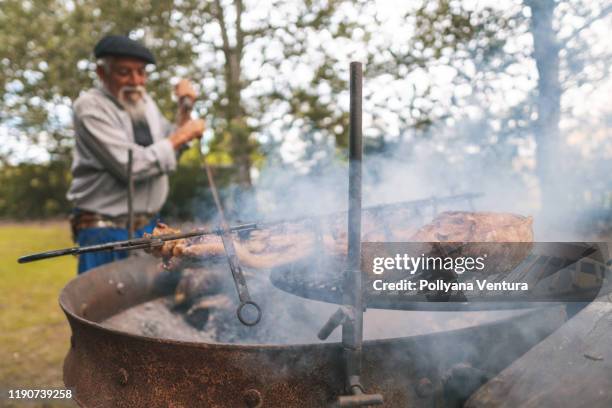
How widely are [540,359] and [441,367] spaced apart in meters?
0.36

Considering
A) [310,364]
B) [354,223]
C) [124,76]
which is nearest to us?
[354,223]

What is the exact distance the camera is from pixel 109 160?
3381mm

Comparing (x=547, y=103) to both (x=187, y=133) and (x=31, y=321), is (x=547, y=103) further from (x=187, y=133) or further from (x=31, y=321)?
(x=31, y=321)

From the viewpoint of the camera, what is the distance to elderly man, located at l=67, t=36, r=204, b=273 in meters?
3.39

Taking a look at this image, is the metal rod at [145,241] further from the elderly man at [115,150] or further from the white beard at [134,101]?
the white beard at [134,101]

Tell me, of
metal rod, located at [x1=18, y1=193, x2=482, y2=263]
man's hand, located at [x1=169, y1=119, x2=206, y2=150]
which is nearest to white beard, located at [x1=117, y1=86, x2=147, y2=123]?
Answer: man's hand, located at [x1=169, y1=119, x2=206, y2=150]

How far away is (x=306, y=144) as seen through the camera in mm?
6363

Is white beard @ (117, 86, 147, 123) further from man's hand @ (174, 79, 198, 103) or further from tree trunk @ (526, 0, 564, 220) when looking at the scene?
tree trunk @ (526, 0, 564, 220)

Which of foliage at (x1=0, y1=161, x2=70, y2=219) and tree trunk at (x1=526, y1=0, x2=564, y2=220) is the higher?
tree trunk at (x1=526, y1=0, x2=564, y2=220)

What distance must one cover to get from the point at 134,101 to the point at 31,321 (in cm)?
374

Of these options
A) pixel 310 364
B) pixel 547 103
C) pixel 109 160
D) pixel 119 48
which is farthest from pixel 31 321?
pixel 547 103

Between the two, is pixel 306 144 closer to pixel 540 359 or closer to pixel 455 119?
pixel 455 119

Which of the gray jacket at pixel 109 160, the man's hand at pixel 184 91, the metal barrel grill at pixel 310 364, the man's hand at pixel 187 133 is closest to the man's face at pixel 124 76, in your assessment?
the gray jacket at pixel 109 160

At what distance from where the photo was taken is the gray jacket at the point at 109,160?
11.0ft
